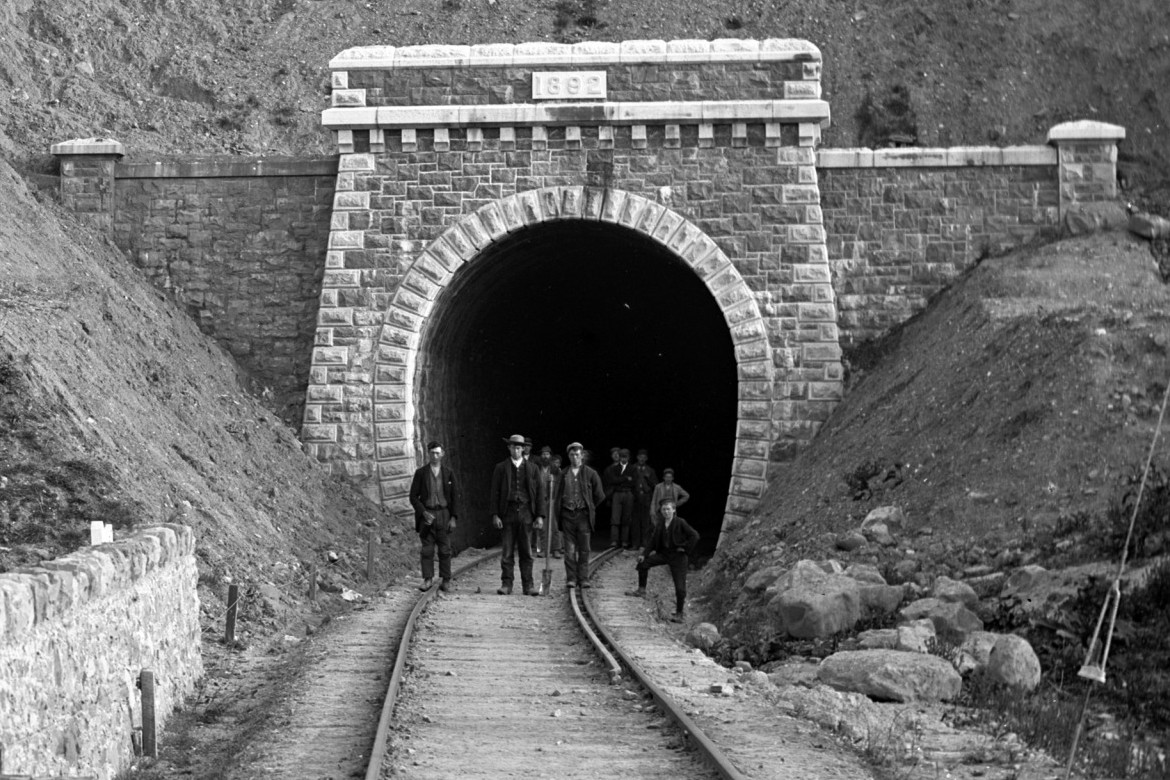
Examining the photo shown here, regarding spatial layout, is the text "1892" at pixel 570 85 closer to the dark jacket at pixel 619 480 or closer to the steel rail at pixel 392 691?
the dark jacket at pixel 619 480

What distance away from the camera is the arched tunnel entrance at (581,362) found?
2184 cm

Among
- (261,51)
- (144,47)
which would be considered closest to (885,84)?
(261,51)

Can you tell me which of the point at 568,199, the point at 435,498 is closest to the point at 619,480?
the point at 568,199

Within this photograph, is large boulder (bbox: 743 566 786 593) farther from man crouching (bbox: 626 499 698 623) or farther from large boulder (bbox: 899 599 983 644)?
large boulder (bbox: 899 599 983 644)

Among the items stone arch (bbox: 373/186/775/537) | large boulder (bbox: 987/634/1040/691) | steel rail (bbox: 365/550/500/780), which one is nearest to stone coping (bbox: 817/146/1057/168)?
stone arch (bbox: 373/186/775/537)

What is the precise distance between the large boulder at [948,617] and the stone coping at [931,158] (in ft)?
32.6

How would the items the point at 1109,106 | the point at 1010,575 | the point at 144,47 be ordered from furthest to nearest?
1. the point at 1109,106
2. the point at 144,47
3. the point at 1010,575

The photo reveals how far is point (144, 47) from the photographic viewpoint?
3303cm

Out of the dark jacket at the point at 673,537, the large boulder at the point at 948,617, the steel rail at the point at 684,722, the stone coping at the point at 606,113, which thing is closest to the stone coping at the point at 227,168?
the stone coping at the point at 606,113

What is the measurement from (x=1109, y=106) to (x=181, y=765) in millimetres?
31978

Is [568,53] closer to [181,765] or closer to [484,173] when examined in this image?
[484,173]

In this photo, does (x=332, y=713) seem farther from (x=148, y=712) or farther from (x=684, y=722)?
(x=684, y=722)

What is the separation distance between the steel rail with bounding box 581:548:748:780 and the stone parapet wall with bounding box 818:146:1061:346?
31.1 feet

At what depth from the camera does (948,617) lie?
1153 centimetres
